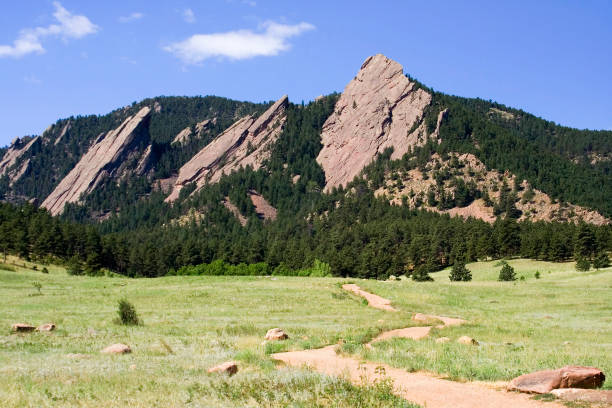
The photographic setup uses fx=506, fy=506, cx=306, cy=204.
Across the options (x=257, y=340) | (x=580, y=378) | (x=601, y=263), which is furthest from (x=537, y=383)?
(x=601, y=263)

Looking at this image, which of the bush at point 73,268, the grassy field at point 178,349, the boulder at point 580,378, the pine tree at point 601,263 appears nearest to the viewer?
the grassy field at point 178,349

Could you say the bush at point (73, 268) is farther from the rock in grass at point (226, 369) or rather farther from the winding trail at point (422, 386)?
the rock in grass at point (226, 369)

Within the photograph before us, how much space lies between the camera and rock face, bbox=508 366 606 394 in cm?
1173

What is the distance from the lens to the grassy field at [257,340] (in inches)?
449

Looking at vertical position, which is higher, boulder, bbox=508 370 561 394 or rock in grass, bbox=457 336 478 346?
boulder, bbox=508 370 561 394

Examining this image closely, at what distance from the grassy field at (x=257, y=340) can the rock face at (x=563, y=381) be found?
536 millimetres

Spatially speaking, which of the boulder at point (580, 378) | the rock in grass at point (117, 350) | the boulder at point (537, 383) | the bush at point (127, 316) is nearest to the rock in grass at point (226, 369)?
the rock in grass at point (117, 350)

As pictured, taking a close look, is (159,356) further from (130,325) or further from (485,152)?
(485,152)

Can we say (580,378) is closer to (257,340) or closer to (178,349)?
(257,340)

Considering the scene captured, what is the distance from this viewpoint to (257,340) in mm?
22125

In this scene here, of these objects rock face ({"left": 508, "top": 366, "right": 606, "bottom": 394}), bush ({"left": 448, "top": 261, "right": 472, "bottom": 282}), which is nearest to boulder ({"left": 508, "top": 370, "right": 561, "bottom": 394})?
rock face ({"left": 508, "top": 366, "right": 606, "bottom": 394})

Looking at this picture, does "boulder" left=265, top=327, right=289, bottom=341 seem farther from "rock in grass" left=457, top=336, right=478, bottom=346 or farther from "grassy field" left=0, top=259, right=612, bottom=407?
"rock in grass" left=457, top=336, right=478, bottom=346

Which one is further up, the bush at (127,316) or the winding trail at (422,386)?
the winding trail at (422,386)

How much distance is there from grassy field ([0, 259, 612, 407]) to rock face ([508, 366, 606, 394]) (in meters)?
0.54
